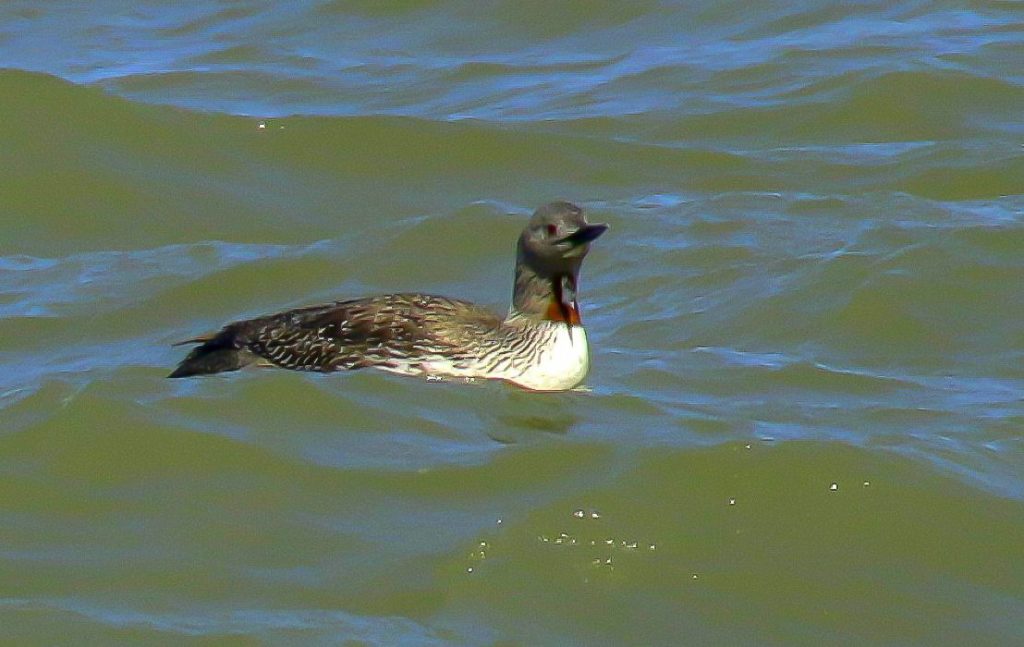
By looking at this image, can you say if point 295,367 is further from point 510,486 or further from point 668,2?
→ point 668,2

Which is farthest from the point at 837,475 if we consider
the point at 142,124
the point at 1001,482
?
the point at 142,124

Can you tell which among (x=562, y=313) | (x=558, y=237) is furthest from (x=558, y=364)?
(x=558, y=237)

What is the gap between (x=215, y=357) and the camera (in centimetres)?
1066

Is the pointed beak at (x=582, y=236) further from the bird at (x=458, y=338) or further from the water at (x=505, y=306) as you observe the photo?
the water at (x=505, y=306)

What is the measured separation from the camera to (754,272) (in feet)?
38.9

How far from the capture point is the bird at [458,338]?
10.4 m

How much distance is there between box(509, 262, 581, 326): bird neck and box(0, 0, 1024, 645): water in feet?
1.26

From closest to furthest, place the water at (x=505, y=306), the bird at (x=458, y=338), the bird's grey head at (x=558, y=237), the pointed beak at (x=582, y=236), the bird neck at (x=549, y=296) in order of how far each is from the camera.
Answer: the water at (x=505, y=306) → the pointed beak at (x=582, y=236) → the bird's grey head at (x=558, y=237) → the bird at (x=458, y=338) → the bird neck at (x=549, y=296)

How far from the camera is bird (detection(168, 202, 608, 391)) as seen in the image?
10.4 meters

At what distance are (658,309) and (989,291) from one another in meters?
1.78

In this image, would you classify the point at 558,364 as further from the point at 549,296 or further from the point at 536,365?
the point at 549,296

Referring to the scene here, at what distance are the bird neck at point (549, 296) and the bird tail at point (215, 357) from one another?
1.38 m

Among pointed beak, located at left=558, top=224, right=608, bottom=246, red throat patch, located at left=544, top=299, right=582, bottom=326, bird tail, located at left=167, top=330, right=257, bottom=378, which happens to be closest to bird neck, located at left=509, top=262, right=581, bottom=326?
red throat patch, located at left=544, top=299, right=582, bottom=326

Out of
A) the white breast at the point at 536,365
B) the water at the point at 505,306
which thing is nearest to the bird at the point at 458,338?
the white breast at the point at 536,365
